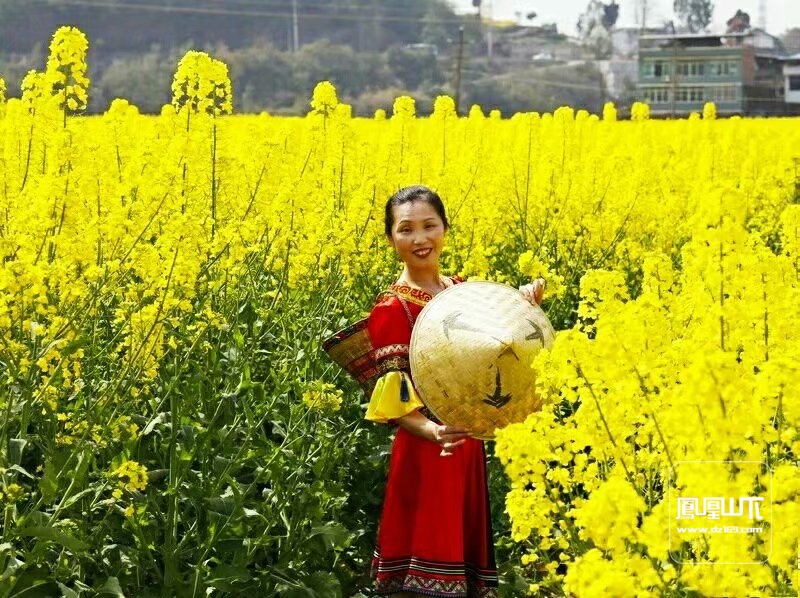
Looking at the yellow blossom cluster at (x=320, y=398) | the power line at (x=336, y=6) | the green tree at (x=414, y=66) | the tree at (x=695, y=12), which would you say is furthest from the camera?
the tree at (x=695, y=12)

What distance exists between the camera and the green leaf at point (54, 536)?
3.06 meters

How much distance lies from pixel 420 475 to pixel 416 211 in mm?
711

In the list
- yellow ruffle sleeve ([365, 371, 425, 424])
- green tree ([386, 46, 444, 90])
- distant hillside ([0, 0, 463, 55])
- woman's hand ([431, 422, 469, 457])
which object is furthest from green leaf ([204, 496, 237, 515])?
green tree ([386, 46, 444, 90])

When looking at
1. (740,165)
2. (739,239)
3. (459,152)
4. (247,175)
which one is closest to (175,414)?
(739,239)

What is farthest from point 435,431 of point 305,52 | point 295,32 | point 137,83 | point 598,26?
point 598,26

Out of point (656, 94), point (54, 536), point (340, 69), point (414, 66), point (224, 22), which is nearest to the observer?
point (54, 536)

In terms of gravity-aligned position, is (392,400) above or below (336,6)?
below

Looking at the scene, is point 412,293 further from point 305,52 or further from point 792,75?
point 305,52

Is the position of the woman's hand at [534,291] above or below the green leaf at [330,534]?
above

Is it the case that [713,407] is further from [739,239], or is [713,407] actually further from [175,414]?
[175,414]

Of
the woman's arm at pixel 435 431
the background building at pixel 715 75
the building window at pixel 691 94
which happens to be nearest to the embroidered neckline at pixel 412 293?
the woman's arm at pixel 435 431

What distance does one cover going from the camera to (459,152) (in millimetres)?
9102

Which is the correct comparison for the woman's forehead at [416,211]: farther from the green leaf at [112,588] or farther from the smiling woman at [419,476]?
the green leaf at [112,588]

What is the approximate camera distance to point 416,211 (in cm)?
350
